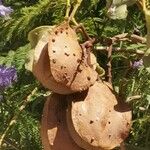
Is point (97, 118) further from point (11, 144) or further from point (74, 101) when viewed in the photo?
point (11, 144)

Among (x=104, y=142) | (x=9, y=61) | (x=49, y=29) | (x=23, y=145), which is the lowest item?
(x=23, y=145)

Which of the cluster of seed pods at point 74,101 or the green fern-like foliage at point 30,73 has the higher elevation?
the cluster of seed pods at point 74,101

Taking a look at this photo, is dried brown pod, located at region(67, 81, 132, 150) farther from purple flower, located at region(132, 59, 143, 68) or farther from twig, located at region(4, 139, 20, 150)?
twig, located at region(4, 139, 20, 150)

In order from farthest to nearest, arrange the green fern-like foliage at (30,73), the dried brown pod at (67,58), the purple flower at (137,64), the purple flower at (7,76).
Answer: the purple flower at (7,76) → the green fern-like foliage at (30,73) → the purple flower at (137,64) → the dried brown pod at (67,58)

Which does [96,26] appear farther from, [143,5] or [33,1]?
[143,5]

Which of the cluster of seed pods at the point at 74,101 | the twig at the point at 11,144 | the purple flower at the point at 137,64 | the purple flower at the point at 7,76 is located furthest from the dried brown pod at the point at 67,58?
the purple flower at the point at 7,76

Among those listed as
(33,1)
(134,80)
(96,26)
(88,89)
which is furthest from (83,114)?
(33,1)

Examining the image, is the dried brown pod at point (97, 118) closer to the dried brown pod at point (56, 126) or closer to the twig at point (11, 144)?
the dried brown pod at point (56, 126)
